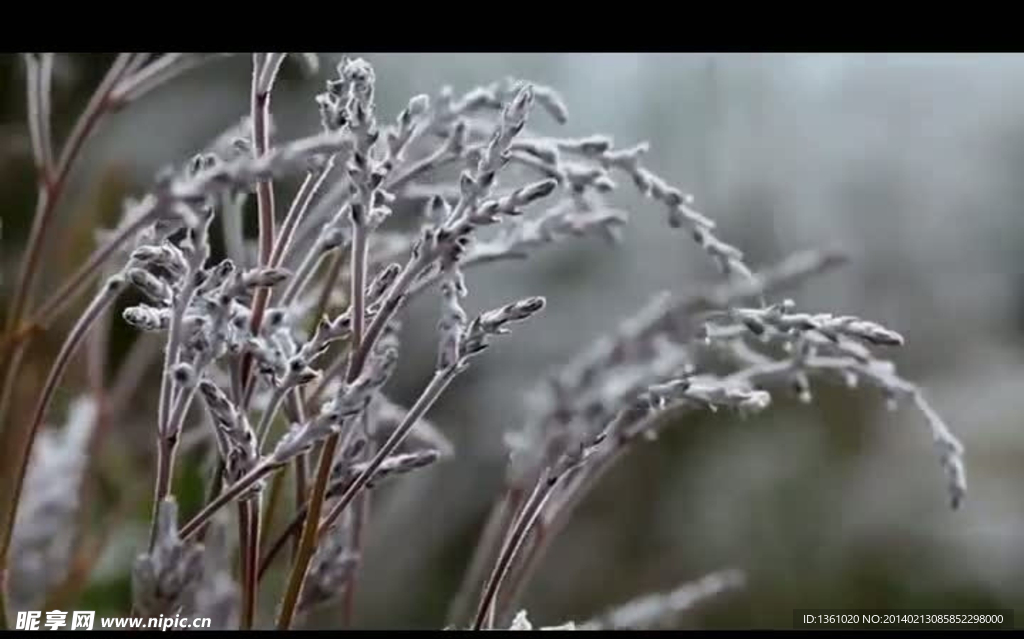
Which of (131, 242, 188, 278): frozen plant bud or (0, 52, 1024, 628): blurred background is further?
(0, 52, 1024, 628): blurred background

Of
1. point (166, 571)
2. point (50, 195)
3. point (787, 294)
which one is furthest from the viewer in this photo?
point (787, 294)

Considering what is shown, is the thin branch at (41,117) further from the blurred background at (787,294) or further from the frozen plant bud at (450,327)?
the blurred background at (787,294)

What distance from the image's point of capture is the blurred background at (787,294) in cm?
100

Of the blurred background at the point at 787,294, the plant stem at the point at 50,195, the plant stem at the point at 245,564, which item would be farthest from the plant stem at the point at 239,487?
the blurred background at the point at 787,294

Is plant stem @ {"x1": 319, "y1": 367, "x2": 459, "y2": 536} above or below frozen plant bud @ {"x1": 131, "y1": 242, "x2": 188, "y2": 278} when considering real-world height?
below

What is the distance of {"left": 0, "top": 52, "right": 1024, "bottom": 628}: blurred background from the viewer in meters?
1.00

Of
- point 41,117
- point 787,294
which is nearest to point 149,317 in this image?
point 41,117

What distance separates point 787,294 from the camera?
987mm

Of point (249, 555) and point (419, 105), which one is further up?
point (419, 105)

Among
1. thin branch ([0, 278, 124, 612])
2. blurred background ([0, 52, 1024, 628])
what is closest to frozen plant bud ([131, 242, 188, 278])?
thin branch ([0, 278, 124, 612])

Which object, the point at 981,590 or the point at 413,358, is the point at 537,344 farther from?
the point at 981,590

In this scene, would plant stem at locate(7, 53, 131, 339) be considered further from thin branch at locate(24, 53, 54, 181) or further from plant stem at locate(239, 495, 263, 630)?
plant stem at locate(239, 495, 263, 630)

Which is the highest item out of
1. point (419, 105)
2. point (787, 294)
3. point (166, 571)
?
point (419, 105)

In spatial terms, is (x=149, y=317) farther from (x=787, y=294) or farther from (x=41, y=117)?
(x=787, y=294)
